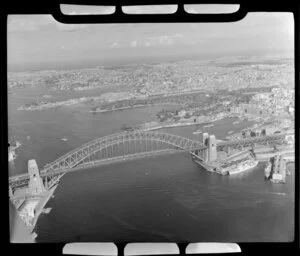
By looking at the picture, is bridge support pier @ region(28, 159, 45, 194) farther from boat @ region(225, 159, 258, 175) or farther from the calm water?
boat @ region(225, 159, 258, 175)

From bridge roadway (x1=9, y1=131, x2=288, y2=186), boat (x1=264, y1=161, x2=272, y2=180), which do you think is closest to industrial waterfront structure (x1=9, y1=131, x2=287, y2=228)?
bridge roadway (x1=9, y1=131, x2=288, y2=186)

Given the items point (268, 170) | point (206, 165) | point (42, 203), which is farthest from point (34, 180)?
point (268, 170)

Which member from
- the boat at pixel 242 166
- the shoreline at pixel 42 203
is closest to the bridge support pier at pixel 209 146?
the boat at pixel 242 166

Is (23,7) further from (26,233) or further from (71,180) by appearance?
(26,233)

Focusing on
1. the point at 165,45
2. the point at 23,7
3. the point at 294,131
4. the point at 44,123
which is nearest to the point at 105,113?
the point at 44,123

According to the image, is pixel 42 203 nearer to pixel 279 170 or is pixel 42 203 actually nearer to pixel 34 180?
pixel 34 180

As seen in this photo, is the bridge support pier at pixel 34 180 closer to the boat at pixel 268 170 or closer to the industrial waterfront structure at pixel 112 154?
the industrial waterfront structure at pixel 112 154
